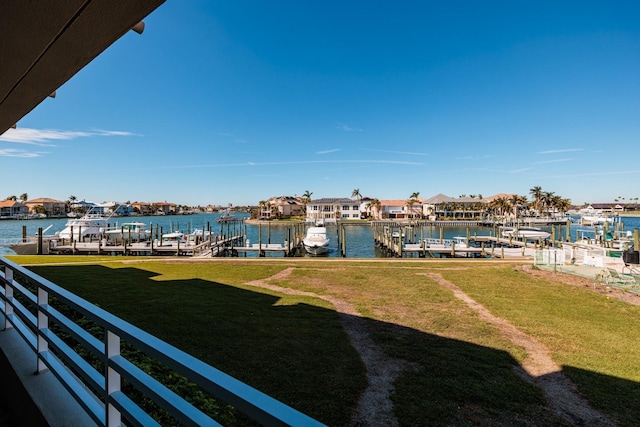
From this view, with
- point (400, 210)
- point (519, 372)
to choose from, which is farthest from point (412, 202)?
point (519, 372)

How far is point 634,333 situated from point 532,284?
5967 millimetres

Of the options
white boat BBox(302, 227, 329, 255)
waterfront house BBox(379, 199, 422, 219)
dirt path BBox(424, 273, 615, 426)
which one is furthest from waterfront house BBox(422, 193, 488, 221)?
dirt path BBox(424, 273, 615, 426)

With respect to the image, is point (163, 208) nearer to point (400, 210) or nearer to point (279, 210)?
point (279, 210)

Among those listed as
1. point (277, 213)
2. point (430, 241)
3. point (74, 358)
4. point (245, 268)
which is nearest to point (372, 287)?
point (245, 268)

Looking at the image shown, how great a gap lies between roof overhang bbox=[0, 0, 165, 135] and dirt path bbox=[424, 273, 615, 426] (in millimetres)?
7153

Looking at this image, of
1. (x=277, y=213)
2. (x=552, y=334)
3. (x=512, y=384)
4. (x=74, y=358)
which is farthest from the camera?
(x=277, y=213)

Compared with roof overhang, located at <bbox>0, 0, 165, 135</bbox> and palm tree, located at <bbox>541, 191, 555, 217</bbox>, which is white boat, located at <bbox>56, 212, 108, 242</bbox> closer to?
roof overhang, located at <bbox>0, 0, 165, 135</bbox>

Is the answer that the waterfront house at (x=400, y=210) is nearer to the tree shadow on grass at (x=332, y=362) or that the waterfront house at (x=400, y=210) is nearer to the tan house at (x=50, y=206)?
the tree shadow on grass at (x=332, y=362)

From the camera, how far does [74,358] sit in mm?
2197

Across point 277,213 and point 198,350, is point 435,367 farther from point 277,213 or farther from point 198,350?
point 277,213

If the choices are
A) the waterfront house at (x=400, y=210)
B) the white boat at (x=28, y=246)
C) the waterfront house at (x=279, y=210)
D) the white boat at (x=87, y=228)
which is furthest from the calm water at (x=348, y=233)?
the waterfront house at (x=400, y=210)

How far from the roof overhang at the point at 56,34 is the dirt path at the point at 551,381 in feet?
23.5

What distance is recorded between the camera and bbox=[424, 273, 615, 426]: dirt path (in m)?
5.00

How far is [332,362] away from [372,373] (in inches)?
32.7
